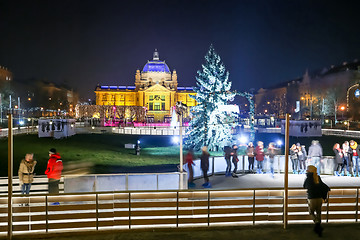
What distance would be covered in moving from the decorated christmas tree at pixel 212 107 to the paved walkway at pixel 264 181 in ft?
33.2

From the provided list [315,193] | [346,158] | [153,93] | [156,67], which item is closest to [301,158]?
[346,158]

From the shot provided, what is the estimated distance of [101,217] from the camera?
29.7 ft

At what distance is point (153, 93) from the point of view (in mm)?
126625

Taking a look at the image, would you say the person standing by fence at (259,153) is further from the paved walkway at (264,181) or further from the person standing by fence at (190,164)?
the person standing by fence at (190,164)

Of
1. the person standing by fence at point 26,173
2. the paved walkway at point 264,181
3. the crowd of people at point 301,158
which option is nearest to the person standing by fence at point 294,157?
the crowd of people at point 301,158

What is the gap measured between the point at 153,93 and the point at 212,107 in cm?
10000

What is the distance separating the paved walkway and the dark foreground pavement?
558 cm

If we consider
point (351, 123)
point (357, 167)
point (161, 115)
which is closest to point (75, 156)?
point (357, 167)

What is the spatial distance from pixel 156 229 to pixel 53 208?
2.76m

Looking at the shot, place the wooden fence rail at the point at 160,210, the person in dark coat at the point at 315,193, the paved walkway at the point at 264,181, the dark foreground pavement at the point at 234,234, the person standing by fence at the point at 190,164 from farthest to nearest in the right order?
the paved walkway at the point at 264,181 → the person standing by fence at the point at 190,164 → the wooden fence rail at the point at 160,210 → the person in dark coat at the point at 315,193 → the dark foreground pavement at the point at 234,234

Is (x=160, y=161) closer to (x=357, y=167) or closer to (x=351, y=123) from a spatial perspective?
(x=357, y=167)

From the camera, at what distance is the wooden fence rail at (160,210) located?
343 inches

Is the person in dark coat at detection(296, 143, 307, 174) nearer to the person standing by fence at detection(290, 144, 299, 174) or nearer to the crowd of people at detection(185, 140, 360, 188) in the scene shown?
the crowd of people at detection(185, 140, 360, 188)

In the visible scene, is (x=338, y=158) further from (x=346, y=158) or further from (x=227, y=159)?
(x=227, y=159)
